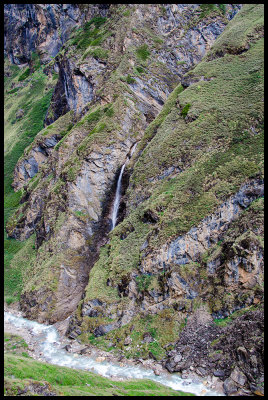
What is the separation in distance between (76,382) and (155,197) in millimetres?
18745

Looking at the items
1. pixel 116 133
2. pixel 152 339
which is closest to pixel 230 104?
pixel 116 133

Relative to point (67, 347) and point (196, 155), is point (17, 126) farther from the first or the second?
point (67, 347)

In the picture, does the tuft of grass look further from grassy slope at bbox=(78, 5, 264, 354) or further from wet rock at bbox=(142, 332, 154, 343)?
wet rock at bbox=(142, 332, 154, 343)

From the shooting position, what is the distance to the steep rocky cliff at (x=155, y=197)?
2277 cm

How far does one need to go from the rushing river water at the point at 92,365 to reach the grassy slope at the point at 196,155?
9.02 ft

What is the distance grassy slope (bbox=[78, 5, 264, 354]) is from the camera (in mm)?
27984

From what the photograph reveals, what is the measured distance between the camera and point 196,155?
107 ft

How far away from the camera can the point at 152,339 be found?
2298cm

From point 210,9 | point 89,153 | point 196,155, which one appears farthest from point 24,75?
point 196,155

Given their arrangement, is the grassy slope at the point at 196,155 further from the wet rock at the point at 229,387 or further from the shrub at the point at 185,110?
the wet rock at the point at 229,387

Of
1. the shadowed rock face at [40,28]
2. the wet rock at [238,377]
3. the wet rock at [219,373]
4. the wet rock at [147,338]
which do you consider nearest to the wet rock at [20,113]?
the shadowed rock face at [40,28]

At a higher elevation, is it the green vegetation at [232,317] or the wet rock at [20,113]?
the wet rock at [20,113]

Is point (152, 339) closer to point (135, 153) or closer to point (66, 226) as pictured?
point (66, 226)

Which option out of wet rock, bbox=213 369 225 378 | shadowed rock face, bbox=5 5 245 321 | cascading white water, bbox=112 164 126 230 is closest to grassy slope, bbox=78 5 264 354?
shadowed rock face, bbox=5 5 245 321
